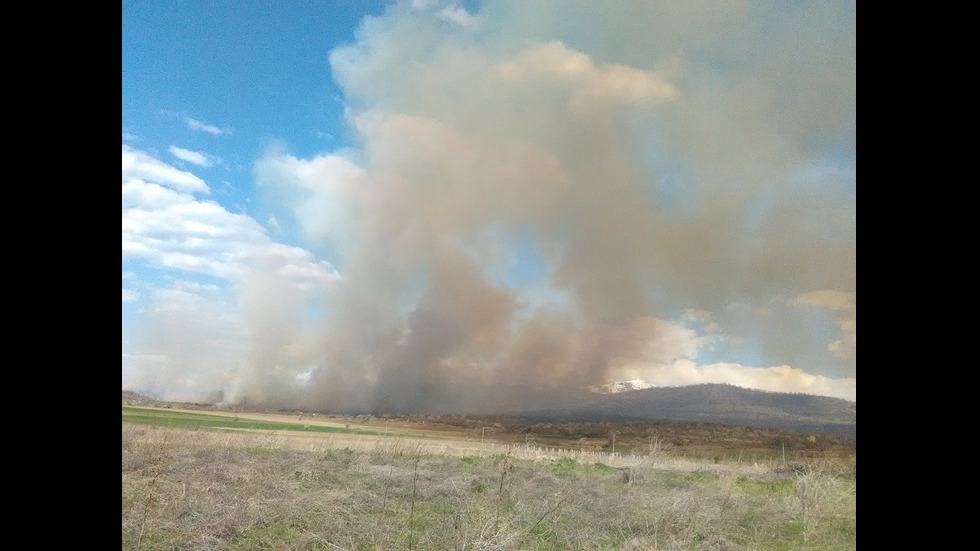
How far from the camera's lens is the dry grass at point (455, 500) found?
3.41 meters

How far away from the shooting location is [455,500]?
402 centimetres

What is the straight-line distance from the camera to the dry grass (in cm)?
341

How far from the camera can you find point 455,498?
405 cm

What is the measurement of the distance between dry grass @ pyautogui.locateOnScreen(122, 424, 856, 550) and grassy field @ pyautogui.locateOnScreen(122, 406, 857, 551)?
0.01 m

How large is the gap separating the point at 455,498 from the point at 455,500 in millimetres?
35

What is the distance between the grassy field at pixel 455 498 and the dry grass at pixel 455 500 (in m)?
0.01

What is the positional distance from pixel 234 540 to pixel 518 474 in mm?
2233

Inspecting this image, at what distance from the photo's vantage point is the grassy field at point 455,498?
342cm
